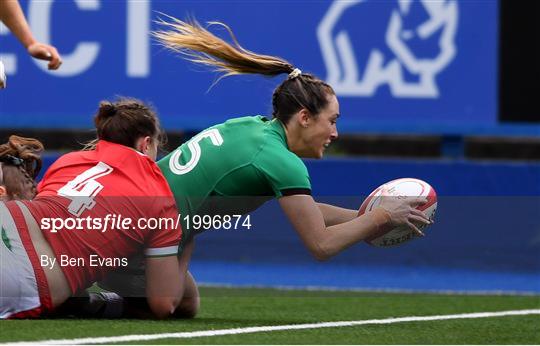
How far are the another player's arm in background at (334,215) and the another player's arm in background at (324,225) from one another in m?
0.59

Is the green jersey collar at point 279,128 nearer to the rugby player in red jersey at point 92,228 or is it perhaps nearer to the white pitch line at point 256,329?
the rugby player in red jersey at point 92,228

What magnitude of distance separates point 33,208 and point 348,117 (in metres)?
4.58

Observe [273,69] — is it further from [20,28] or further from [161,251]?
[20,28]

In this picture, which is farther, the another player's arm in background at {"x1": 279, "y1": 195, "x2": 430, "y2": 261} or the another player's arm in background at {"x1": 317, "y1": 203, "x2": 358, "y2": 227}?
the another player's arm in background at {"x1": 317, "y1": 203, "x2": 358, "y2": 227}

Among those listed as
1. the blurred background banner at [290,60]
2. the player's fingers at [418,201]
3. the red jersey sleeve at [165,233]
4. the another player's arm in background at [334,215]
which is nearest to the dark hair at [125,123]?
the red jersey sleeve at [165,233]

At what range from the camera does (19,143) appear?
6.35m

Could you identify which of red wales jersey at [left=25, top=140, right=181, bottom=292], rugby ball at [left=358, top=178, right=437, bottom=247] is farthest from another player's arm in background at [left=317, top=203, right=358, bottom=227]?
red wales jersey at [left=25, top=140, right=181, bottom=292]

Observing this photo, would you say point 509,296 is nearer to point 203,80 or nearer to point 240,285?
point 240,285

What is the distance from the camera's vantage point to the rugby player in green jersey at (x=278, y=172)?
19.0 feet

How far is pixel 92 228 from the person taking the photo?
5809mm

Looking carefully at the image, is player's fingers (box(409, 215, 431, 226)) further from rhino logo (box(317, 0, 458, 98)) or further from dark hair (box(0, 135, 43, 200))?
rhino logo (box(317, 0, 458, 98))

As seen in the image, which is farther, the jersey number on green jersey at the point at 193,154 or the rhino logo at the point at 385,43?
the rhino logo at the point at 385,43

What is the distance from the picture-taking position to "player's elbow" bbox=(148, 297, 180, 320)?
5.84 meters

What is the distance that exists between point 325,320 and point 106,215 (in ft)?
4.19
